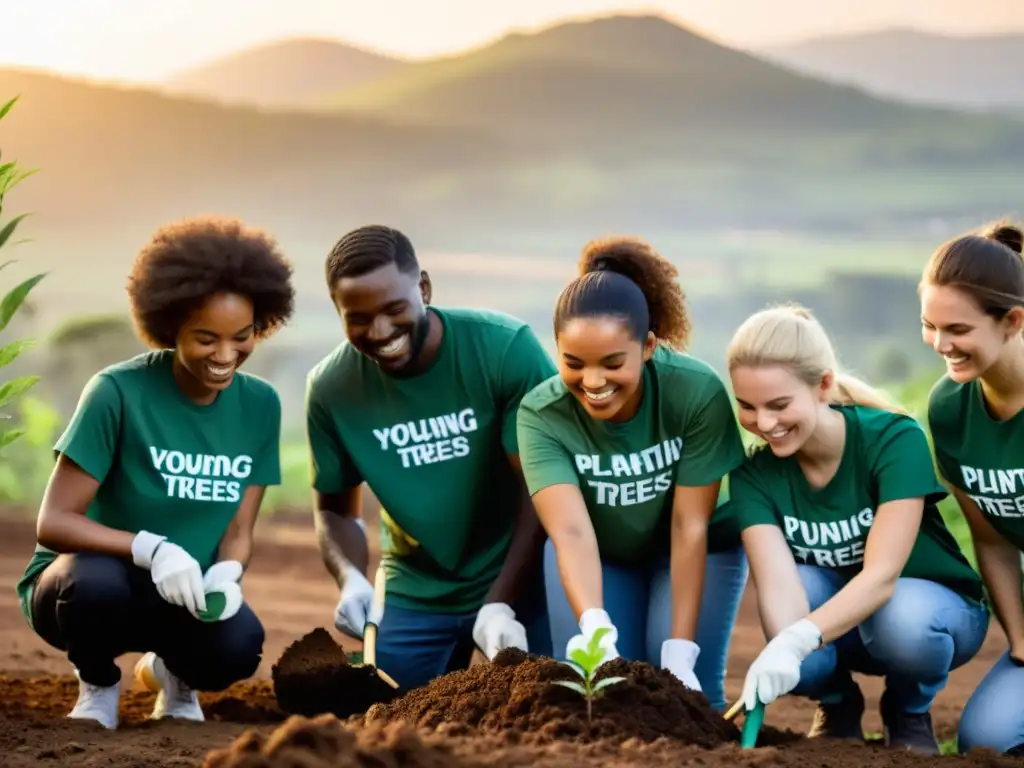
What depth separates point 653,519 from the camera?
315 cm

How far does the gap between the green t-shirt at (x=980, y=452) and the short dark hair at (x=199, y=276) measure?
1645mm

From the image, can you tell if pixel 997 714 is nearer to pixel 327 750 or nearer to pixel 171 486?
pixel 327 750

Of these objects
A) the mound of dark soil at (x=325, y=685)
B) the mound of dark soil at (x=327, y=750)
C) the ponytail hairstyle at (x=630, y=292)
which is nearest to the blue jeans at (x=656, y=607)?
the mound of dark soil at (x=325, y=685)

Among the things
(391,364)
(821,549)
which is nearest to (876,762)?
(821,549)

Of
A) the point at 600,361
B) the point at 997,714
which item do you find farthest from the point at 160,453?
the point at 997,714

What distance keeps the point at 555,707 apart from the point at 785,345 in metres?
0.98

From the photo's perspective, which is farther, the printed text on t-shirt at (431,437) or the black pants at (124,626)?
the printed text on t-shirt at (431,437)

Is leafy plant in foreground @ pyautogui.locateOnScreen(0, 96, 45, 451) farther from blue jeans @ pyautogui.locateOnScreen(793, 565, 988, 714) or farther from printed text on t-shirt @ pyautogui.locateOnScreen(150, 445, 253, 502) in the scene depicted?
blue jeans @ pyautogui.locateOnScreen(793, 565, 988, 714)

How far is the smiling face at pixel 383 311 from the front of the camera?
304 cm

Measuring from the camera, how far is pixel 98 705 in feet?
10.5

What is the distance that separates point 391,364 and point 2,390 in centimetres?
97

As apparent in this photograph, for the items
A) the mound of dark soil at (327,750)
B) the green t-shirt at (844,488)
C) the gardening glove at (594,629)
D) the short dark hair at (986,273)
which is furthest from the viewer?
the green t-shirt at (844,488)

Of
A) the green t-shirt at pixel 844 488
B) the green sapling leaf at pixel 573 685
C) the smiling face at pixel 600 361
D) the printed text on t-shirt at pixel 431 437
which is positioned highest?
the smiling face at pixel 600 361

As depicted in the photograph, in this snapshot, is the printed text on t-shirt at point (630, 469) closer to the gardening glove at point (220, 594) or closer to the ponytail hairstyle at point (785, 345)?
the ponytail hairstyle at point (785, 345)
